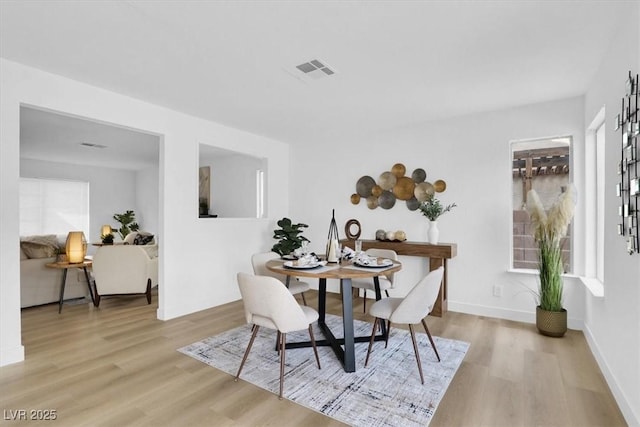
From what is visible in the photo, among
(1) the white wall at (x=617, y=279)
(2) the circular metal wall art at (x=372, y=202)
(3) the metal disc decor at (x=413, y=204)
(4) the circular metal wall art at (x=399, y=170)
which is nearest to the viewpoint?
(1) the white wall at (x=617, y=279)

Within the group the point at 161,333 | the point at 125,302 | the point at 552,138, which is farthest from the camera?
the point at 125,302

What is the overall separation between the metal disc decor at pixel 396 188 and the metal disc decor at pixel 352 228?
285mm

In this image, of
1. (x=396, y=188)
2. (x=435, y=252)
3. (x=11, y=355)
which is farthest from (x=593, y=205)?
(x=11, y=355)

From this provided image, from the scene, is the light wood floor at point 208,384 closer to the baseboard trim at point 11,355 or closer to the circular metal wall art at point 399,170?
the baseboard trim at point 11,355

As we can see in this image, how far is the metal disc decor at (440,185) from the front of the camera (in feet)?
13.9

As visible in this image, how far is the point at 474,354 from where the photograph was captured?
286 cm

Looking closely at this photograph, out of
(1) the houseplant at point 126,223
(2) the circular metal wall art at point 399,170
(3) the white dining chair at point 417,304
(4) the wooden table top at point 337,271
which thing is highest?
(2) the circular metal wall art at point 399,170

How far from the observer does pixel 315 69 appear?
279 centimetres

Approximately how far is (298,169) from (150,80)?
2884 millimetres

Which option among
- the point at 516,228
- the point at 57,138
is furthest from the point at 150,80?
the point at 516,228

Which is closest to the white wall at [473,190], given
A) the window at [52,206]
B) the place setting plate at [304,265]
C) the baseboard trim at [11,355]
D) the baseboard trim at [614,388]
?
the baseboard trim at [614,388]

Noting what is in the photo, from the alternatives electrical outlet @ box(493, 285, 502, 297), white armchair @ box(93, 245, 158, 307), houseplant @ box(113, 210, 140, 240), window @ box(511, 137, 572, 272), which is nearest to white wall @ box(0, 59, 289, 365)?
white armchair @ box(93, 245, 158, 307)

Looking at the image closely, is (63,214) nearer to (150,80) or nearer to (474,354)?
(150,80)

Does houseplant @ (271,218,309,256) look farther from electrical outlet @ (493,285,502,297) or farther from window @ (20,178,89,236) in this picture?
window @ (20,178,89,236)
